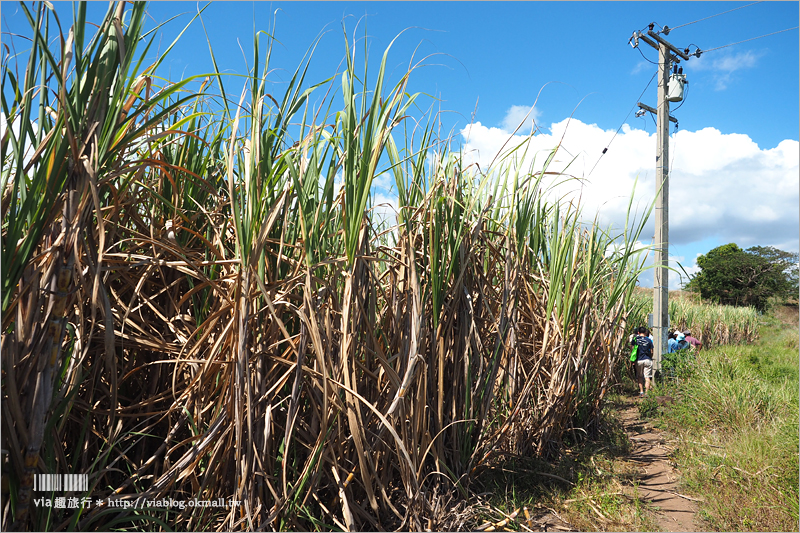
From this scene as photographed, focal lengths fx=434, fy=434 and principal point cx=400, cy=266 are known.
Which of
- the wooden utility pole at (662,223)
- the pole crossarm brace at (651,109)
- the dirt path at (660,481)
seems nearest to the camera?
the dirt path at (660,481)

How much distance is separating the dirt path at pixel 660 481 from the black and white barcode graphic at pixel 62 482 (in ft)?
8.07

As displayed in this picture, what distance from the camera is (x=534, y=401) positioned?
8.15ft

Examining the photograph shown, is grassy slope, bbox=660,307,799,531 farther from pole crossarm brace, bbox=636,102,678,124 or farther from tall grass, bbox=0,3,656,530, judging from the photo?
pole crossarm brace, bbox=636,102,678,124

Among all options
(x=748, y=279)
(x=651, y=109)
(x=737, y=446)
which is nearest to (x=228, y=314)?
(x=737, y=446)

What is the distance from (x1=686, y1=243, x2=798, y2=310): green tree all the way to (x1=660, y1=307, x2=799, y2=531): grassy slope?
28.0 meters

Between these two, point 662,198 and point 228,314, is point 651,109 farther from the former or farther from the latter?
point 228,314

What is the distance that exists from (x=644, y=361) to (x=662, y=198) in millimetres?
2316

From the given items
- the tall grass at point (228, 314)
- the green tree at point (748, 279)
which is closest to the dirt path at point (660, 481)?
the tall grass at point (228, 314)

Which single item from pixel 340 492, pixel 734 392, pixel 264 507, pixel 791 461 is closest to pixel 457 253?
pixel 340 492

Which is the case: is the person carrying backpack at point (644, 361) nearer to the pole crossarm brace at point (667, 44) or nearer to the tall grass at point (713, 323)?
the pole crossarm brace at point (667, 44)

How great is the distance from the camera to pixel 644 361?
619 centimetres

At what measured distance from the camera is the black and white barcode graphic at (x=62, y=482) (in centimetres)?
109

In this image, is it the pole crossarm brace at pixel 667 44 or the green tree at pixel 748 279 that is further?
the green tree at pixel 748 279

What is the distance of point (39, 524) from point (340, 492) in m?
0.77
